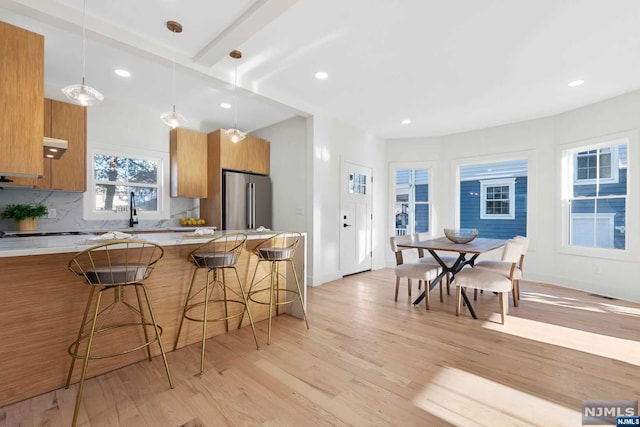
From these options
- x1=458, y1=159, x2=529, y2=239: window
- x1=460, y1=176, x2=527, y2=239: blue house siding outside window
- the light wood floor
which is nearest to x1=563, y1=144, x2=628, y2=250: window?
x1=458, y1=159, x2=529, y2=239: window

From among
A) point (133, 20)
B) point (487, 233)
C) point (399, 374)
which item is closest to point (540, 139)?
point (487, 233)

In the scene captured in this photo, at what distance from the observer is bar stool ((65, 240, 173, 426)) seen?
1.65m

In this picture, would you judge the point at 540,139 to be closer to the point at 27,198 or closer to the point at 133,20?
the point at 133,20

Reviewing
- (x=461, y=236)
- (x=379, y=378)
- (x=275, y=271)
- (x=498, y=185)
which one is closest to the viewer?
(x=379, y=378)

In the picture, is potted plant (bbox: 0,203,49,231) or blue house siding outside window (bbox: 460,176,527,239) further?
blue house siding outside window (bbox: 460,176,527,239)

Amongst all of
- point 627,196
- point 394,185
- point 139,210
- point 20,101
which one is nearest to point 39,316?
point 20,101

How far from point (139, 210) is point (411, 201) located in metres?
4.86

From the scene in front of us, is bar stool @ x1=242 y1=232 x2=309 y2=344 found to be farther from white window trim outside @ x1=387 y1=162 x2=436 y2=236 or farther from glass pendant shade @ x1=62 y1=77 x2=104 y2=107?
white window trim outside @ x1=387 y1=162 x2=436 y2=236

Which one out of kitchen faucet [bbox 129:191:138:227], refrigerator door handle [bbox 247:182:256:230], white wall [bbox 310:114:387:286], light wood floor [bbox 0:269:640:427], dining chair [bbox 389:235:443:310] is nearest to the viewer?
light wood floor [bbox 0:269:640:427]

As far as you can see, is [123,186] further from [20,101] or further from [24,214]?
[20,101]

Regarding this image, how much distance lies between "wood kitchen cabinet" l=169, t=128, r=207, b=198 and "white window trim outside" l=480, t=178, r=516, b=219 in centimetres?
543

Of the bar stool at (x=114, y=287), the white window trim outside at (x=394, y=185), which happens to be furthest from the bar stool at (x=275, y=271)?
the white window trim outside at (x=394, y=185)

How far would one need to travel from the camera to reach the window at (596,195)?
3941 millimetres

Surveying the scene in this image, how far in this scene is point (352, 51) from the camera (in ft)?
9.27
